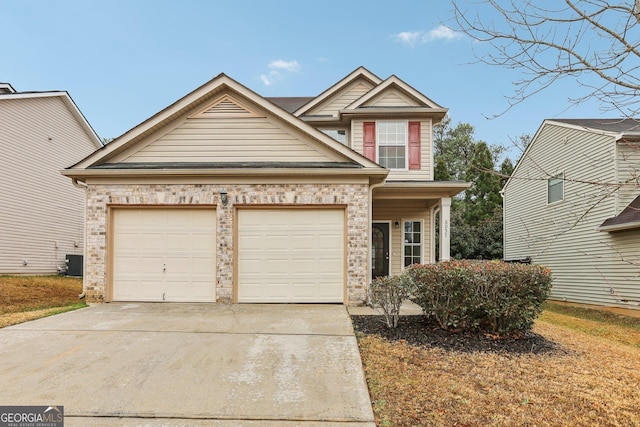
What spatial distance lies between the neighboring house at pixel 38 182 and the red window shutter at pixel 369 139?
12.6 m

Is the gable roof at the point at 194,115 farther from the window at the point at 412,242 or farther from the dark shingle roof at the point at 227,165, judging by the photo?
the window at the point at 412,242

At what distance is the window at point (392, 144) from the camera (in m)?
11.7

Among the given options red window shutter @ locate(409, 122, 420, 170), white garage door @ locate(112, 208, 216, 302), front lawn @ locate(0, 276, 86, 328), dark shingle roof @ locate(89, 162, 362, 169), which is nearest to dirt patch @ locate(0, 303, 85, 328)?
front lawn @ locate(0, 276, 86, 328)

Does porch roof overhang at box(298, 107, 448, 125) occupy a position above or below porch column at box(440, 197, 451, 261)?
above

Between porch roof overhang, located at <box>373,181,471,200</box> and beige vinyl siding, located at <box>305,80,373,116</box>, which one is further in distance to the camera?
beige vinyl siding, located at <box>305,80,373,116</box>

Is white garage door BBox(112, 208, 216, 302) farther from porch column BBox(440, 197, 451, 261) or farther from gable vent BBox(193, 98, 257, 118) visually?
porch column BBox(440, 197, 451, 261)

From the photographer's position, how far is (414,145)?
1167 cm

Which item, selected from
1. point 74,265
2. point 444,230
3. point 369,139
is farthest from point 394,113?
point 74,265

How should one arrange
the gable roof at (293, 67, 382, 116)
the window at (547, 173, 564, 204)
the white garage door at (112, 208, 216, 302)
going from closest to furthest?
1. the white garage door at (112, 208, 216, 302)
2. the gable roof at (293, 67, 382, 116)
3. the window at (547, 173, 564, 204)

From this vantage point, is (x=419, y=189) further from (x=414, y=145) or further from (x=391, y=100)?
(x=391, y=100)

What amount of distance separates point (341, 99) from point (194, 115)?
569cm

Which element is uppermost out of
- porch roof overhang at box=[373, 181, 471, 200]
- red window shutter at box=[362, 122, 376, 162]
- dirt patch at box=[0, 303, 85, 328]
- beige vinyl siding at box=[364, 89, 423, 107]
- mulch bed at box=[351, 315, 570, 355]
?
beige vinyl siding at box=[364, 89, 423, 107]

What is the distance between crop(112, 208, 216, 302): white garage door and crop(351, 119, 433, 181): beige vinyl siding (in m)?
5.14

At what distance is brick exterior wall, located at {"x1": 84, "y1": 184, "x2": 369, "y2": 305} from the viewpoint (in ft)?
28.5
